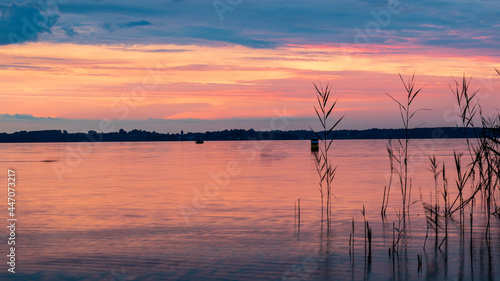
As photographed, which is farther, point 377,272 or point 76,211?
point 76,211

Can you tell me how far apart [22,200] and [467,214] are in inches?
780

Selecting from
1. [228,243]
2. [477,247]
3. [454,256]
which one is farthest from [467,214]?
[228,243]

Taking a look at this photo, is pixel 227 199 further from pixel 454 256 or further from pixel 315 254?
pixel 454 256

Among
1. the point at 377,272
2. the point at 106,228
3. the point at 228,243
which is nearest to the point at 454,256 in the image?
the point at 377,272

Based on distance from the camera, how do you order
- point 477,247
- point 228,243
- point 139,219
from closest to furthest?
point 477,247, point 228,243, point 139,219

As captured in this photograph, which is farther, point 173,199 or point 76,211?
point 173,199

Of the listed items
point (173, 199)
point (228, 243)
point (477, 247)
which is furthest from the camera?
point (173, 199)

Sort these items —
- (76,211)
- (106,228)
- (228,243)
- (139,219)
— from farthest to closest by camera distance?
(76,211), (139,219), (106,228), (228,243)

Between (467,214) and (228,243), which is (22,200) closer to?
(228,243)

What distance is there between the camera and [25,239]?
1448 centimetres

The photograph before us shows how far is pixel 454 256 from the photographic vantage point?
12.0m

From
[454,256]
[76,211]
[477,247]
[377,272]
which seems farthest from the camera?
[76,211]

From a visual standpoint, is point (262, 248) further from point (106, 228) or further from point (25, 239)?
point (25, 239)

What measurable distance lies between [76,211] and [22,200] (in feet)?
18.5
